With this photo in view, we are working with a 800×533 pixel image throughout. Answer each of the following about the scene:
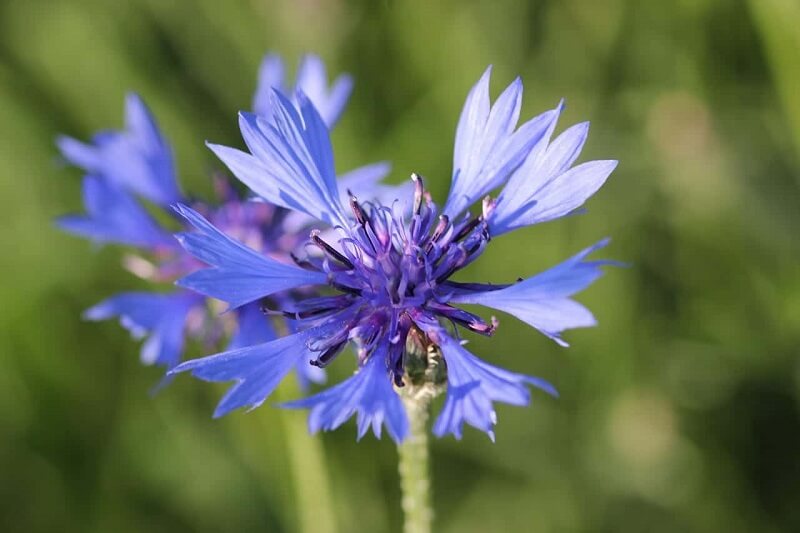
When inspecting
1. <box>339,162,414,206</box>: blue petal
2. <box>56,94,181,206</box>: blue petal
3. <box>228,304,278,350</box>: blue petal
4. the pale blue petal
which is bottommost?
<box>228,304,278,350</box>: blue petal

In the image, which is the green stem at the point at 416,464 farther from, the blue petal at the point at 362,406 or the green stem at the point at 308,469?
the green stem at the point at 308,469

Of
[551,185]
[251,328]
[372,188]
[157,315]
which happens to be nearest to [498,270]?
[372,188]

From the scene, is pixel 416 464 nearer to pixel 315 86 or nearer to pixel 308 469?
pixel 308 469

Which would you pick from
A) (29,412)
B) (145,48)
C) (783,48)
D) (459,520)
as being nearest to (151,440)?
(29,412)

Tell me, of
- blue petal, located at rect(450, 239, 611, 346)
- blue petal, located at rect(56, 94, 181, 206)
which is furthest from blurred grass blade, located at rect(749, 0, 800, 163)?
blue petal, located at rect(56, 94, 181, 206)

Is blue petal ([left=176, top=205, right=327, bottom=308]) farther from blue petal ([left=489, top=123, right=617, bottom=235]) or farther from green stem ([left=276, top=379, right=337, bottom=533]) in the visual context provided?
green stem ([left=276, top=379, right=337, bottom=533])

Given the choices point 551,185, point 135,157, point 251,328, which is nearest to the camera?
point 551,185
